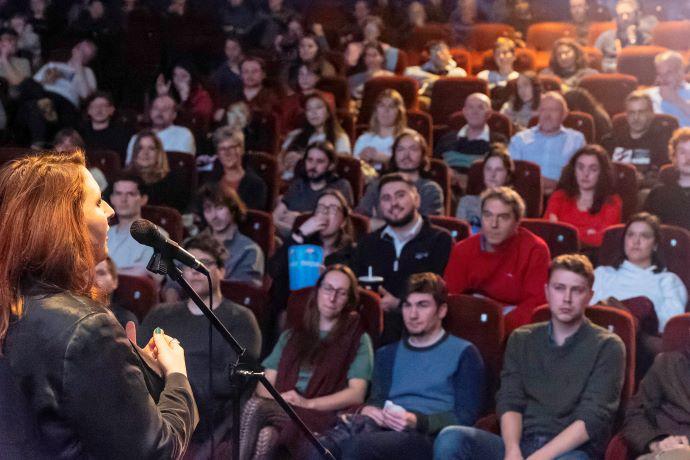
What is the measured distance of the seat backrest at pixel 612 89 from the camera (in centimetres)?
738

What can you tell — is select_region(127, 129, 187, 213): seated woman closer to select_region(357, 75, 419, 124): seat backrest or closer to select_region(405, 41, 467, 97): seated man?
select_region(357, 75, 419, 124): seat backrest

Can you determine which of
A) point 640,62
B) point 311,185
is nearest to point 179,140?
point 311,185

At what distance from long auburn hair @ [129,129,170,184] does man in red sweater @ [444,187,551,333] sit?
2.06 m

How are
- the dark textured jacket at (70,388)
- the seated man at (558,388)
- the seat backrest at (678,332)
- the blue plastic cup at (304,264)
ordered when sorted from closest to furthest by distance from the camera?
the dark textured jacket at (70,388)
the seated man at (558,388)
the seat backrest at (678,332)
the blue plastic cup at (304,264)

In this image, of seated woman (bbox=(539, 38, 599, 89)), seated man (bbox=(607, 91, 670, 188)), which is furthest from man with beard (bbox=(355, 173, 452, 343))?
seated woman (bbox=(539, 38, 599, 89))

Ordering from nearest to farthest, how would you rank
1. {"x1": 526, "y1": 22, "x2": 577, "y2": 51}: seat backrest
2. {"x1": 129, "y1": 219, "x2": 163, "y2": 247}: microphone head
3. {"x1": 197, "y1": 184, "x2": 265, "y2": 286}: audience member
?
{"x1": 129, "y1": 219, "x2": 163, "y2": 247}: microphone head → {"x1": 197, "y1": 184, "x2": 265, "y2": 286}: audience member → {"x1": 526, "y1": 22, "x2": 577, "y2": 51}: seat backrest

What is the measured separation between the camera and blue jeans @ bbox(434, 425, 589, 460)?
356cm

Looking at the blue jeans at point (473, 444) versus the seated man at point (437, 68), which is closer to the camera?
the blue jeans at point (473, 444)

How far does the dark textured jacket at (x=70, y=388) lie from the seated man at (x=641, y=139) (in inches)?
198

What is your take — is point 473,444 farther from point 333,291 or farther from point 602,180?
point 602,180

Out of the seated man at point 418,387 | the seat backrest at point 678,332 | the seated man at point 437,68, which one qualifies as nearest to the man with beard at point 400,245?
the seated man at point 418,387

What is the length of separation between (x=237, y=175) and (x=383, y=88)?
6.19 feet

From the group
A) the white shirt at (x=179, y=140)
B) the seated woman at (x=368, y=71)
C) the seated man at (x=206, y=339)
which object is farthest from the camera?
Result: the seated woman at (x=368, y=71)

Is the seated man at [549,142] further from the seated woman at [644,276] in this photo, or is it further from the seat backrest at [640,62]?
the seat backrest at [640,62]
